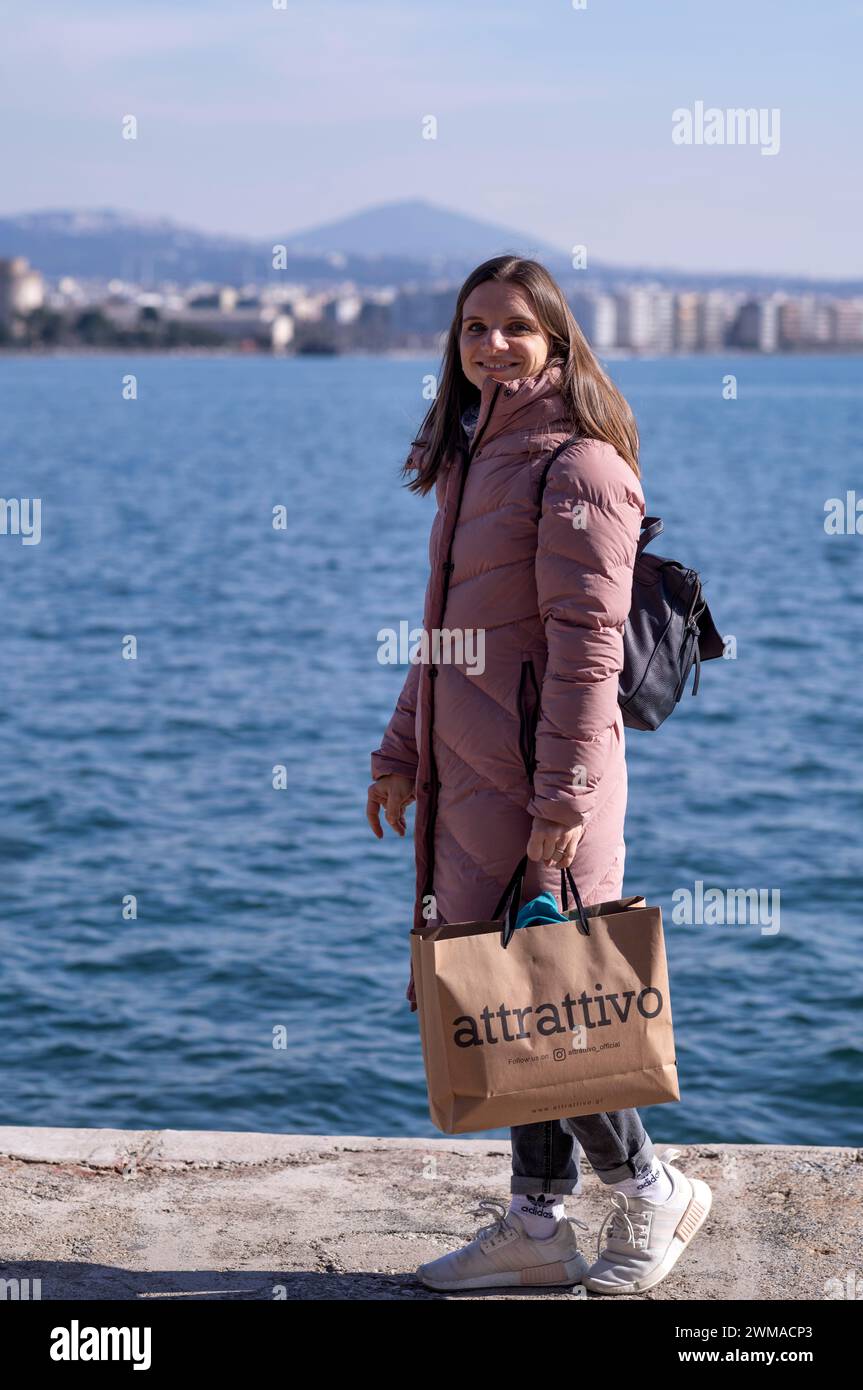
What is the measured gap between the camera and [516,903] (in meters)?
3.35

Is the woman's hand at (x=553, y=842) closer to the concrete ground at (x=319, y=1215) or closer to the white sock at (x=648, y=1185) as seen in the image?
the white sock at (x=648, y=1185)

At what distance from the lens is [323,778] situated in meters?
12.7

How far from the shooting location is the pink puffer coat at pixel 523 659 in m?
3.20

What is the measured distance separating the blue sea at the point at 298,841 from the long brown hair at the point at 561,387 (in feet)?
0.66

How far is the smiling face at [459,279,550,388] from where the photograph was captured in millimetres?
3387

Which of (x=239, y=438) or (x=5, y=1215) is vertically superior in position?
(x=239, y=438)

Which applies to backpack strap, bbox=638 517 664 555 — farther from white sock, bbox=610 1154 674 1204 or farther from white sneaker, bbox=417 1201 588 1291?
white sneaker, bbox=417 1201 588 1291

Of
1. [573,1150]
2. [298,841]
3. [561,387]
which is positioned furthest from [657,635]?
[298,841]

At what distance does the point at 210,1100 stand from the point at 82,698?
874 cm

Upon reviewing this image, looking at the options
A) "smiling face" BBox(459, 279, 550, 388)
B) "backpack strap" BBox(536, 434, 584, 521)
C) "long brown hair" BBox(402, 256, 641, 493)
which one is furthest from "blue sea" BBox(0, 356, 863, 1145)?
"backpack strap" BBox(536, 434, 584, 521)

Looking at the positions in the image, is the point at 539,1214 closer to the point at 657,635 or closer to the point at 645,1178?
the point at 645,1178

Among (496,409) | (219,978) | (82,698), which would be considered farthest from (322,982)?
(82,698)

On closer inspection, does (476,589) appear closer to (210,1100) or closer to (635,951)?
(635,951)

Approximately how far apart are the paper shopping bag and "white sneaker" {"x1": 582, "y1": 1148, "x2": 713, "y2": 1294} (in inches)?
15.2
